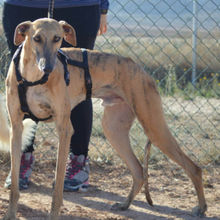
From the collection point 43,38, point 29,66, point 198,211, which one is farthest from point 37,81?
point 198,211

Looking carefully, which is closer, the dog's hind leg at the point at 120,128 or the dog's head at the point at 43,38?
the dog's head at the point at 43,38

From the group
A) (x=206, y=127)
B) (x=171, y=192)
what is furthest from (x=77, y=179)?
(x=206, y=127)

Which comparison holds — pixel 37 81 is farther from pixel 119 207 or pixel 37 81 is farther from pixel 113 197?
pixel 113 197

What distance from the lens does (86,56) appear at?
9.86ft

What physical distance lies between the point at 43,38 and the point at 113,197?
169cm

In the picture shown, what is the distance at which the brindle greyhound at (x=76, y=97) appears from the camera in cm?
250

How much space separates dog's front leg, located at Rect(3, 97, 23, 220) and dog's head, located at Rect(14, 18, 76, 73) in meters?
0.43

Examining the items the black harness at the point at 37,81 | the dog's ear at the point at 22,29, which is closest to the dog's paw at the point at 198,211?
the black harness at the point at 37,81

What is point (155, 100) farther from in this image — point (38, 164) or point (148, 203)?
point (38, 164)

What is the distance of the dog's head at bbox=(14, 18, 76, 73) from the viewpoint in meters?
2.31

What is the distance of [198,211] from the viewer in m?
3.09

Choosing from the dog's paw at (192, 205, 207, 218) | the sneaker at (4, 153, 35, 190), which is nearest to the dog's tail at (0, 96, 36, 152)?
the sneaker at (4, 153, 35, 190)

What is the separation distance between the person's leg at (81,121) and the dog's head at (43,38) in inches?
26.4

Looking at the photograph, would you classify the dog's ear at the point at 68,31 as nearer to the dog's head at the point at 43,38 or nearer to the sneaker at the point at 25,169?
the dog's head at the point at 43,38
